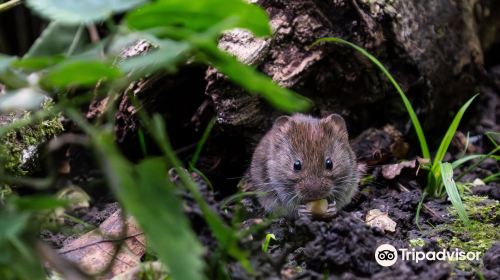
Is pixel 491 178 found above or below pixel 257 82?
below

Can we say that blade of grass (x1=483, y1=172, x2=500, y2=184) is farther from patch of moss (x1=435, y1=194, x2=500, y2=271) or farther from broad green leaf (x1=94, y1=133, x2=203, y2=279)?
broad green leaf (x1=94, y1=133, x2=203, y2=279)

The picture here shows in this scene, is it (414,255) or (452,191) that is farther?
(452,191)

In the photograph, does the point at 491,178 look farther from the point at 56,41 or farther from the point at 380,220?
the point at 56,41

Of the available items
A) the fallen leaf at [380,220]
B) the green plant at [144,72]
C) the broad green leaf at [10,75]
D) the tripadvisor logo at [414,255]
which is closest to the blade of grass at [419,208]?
the fallen leaf at [380,220]

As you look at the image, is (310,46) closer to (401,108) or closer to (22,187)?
(401,108)

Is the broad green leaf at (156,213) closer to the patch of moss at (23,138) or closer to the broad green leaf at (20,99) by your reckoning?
the broad green leaf at (20,99)

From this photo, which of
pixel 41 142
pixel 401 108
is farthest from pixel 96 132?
pixel 401 108

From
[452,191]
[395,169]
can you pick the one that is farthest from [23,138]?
[452,191]
